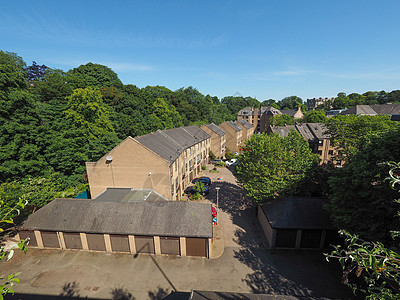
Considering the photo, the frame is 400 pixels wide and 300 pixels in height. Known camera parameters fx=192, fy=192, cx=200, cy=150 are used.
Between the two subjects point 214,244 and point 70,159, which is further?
point 70,159

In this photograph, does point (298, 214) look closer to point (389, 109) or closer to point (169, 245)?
point (169, 245)

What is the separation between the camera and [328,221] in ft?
64.8

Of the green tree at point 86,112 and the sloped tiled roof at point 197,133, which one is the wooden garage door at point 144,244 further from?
the sloped tiled roof at point 197,133

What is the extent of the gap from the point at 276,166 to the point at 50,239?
84.6 ft

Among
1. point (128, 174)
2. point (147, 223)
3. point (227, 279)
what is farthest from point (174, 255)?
point (128, 174)

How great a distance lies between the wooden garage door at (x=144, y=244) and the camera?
63.2ft

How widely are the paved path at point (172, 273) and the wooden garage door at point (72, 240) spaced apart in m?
0.66

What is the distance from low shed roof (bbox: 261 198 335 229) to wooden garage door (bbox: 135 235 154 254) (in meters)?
12.5

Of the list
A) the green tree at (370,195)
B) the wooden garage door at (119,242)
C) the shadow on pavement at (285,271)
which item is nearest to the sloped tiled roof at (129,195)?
the wooden garage door at (119,242)

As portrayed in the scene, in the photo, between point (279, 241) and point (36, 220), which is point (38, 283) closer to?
point (36, 220)

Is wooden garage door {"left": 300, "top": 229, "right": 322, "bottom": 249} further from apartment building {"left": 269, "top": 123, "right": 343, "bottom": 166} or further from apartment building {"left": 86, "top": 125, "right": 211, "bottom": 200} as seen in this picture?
apartment building {"left": 269, "top": 123, "right": 343, "bottom": 166}

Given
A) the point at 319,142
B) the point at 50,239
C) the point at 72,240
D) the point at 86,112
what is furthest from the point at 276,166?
the point at 319,142

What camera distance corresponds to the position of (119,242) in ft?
64.4

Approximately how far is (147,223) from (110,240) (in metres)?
4.24
